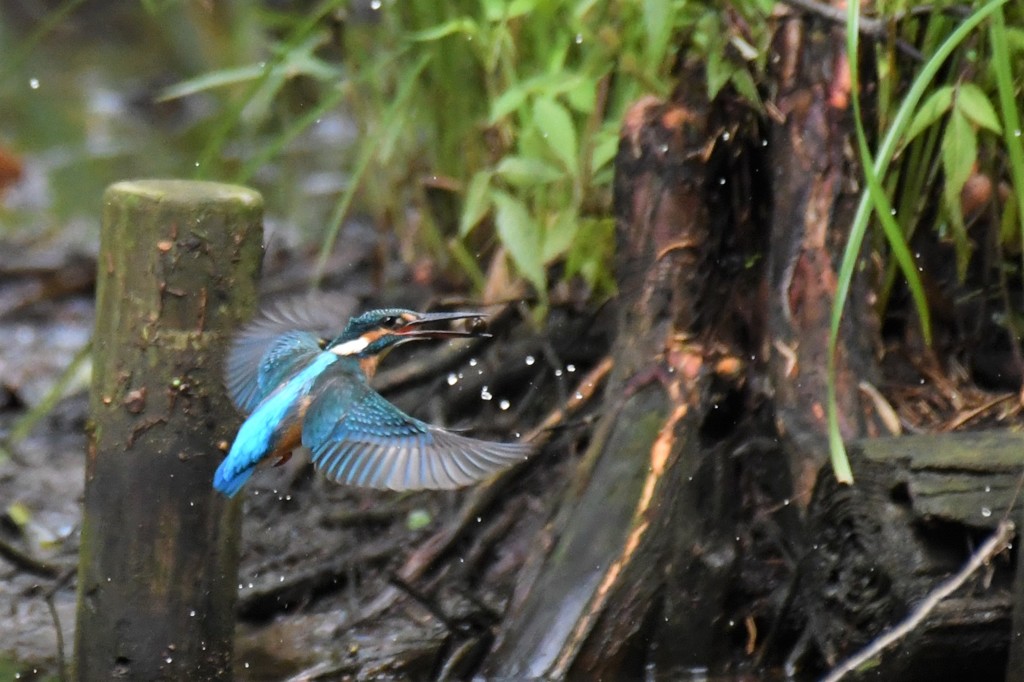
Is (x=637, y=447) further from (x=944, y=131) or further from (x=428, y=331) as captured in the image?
(x=944, y=131)

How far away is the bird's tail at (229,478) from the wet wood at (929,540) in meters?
1.18

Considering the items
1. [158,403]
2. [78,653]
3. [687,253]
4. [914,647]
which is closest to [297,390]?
[158,403]

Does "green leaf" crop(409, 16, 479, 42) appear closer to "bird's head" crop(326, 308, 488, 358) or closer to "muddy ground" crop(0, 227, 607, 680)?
"muddy ground" crop(0, 227, 607, 680)

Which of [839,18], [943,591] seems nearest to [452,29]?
[839,18]

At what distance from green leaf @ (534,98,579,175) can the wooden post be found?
0.98 m

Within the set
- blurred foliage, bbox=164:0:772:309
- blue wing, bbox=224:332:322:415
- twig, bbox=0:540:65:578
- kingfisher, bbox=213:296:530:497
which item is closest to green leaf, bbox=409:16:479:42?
blurred foliage, bbox=164:0:772:309

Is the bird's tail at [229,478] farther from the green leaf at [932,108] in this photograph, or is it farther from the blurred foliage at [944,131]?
the green leaf at [932,108]

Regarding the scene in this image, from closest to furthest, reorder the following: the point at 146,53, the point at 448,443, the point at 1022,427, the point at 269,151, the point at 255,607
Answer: the point at 448,443 < the point at 1022,427 < the point at 255,607 < the point at 269,151 < the point at 146,53

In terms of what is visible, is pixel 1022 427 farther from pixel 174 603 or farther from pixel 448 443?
pixel 174 603

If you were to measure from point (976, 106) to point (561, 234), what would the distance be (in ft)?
3.92

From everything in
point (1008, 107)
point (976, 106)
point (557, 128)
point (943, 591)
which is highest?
point (1008, 107)

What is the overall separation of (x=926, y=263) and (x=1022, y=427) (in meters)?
0.66

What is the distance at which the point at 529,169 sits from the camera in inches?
158

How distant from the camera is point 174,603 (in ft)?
10.0
